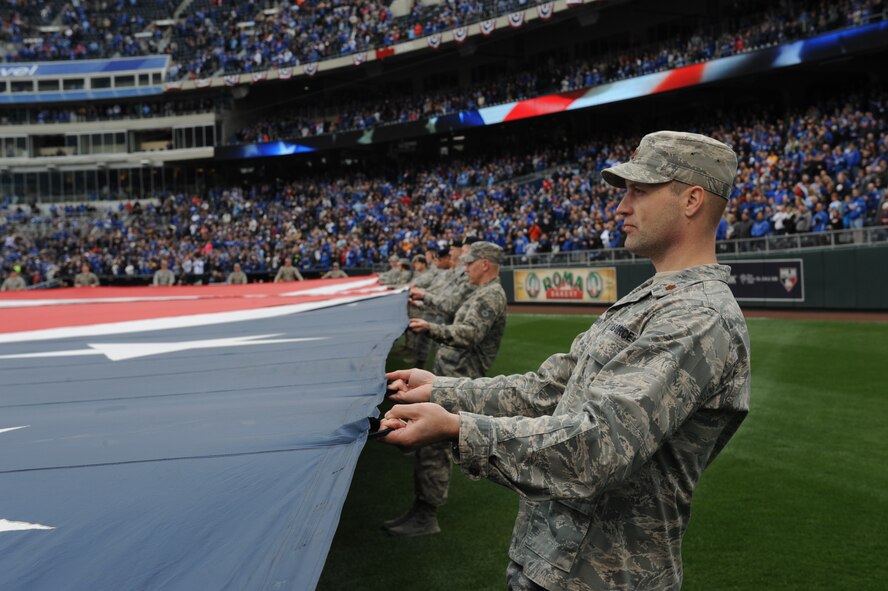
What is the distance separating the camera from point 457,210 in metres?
33.5

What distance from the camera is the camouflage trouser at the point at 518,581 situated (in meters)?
2.23

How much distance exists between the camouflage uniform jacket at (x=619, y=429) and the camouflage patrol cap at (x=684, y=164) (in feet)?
0.78

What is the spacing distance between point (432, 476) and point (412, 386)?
321 centimetres

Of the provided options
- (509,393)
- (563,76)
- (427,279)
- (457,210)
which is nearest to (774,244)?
(427,279)

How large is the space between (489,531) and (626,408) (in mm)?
4037

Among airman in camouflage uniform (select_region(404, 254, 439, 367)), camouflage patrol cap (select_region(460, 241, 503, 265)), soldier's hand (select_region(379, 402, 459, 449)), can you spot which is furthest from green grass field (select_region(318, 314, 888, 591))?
airman in camouflage uniform (select_region(404, 254, 439, 367))

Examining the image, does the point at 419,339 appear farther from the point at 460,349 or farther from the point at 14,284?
the point at 14,284

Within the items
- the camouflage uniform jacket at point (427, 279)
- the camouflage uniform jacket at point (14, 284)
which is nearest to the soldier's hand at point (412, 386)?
the camouflage uniform jacket at point (427, 279)

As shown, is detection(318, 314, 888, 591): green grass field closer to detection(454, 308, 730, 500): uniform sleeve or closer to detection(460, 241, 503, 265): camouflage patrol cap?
detection(460, 241, 503, 265): camouflage patrol cap

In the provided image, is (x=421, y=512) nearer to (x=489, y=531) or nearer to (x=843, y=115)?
(x=489, y=531)

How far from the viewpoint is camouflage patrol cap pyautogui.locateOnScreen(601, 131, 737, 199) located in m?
2.17

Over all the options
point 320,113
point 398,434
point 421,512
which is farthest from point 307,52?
point 398,434

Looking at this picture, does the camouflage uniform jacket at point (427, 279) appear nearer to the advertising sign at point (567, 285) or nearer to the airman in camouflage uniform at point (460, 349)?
the airman in camouflage uniform at point (460, 349)

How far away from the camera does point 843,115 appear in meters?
23.0
